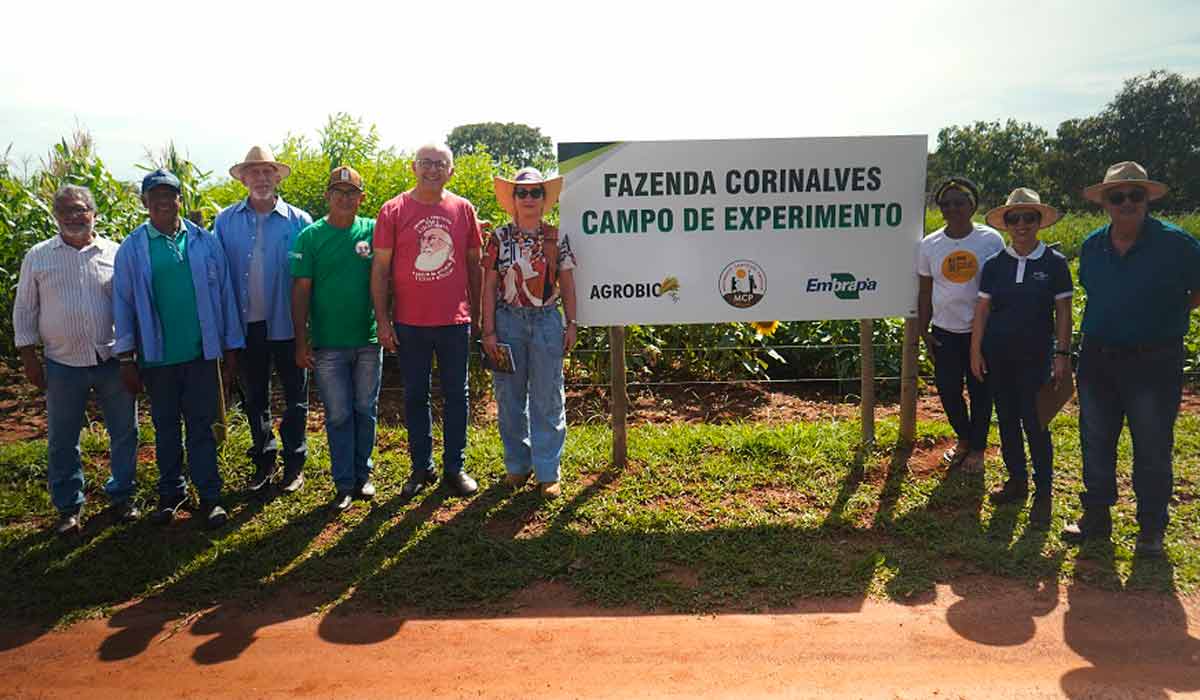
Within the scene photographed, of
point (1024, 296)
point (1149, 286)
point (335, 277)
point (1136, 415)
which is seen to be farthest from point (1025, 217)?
point (335, 277)

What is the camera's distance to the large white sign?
5328 millimetres

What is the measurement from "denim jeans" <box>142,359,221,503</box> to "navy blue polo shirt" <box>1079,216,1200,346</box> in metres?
4.92

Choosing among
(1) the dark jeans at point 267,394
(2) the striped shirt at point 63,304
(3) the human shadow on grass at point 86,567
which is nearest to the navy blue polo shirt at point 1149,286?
(1) the dark jeans at point 267,394

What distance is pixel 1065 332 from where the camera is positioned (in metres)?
4.57

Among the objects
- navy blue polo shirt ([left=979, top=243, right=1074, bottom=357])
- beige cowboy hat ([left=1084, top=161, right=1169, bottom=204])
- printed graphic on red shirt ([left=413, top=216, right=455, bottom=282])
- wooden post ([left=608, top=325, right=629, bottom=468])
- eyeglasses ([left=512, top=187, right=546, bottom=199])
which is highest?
eyeglasses ([left=512, top=187, right=546, bottom=199])

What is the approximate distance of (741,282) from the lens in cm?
547

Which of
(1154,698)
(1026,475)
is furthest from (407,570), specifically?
(1026,475)

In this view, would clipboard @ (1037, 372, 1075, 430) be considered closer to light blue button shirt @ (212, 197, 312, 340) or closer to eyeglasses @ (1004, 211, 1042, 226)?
eyeglasses @ (1004, 211, 1042, 226)

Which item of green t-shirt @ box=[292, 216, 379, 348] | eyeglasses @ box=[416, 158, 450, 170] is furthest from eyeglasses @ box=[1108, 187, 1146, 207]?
green t-shirt @ box=[292, 216, 379, 348]

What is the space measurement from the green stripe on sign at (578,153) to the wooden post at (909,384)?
7.84ft

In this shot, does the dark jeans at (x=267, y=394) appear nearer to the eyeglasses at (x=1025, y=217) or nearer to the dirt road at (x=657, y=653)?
the dirt road at (x=657, y=653)

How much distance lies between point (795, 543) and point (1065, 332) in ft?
6.23

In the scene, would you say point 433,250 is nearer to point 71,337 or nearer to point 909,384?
point 71,337

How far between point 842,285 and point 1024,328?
1188 millimetres
